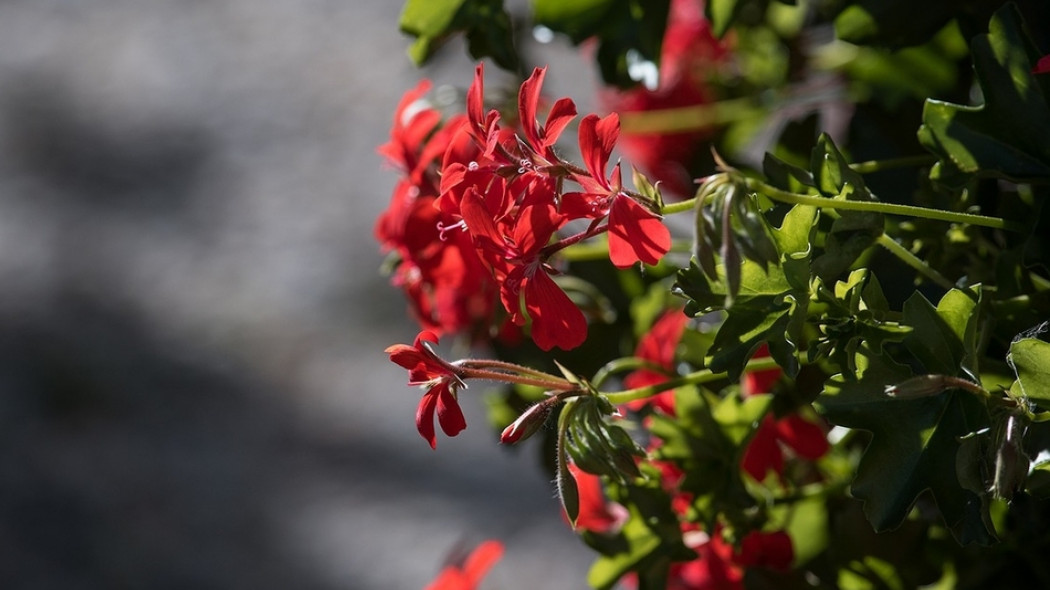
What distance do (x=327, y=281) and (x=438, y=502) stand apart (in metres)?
0.69

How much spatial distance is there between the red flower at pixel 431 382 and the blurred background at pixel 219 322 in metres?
1.61

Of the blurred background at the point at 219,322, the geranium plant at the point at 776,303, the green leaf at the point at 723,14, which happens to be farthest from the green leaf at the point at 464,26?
the blurred background at the point at 219,322

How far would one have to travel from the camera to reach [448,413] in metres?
0.46

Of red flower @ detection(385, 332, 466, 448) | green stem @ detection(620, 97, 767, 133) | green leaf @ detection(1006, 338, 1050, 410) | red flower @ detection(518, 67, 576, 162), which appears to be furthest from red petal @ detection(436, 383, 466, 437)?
green stem @ detection(620, 97, 767, 133)

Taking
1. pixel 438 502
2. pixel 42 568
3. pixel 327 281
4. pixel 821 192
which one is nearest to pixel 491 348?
pixel 821 192

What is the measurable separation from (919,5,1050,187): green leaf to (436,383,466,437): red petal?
0.22 metres

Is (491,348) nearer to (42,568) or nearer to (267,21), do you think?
(42,568)

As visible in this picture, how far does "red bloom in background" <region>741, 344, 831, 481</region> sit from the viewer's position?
0.63m

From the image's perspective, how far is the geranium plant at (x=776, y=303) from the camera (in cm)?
43

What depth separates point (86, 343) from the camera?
2689 mm

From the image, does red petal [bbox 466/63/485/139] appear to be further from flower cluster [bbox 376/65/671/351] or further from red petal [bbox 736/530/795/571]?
red petal [bbox 736/530/795/571]

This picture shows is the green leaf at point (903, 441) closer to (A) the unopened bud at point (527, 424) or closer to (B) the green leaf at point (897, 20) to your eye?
(A) the unopened bud at point (527, 424)

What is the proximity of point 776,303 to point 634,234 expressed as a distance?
2.6 inches

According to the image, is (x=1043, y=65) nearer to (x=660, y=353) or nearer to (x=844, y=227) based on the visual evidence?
(x=844, y=227)
